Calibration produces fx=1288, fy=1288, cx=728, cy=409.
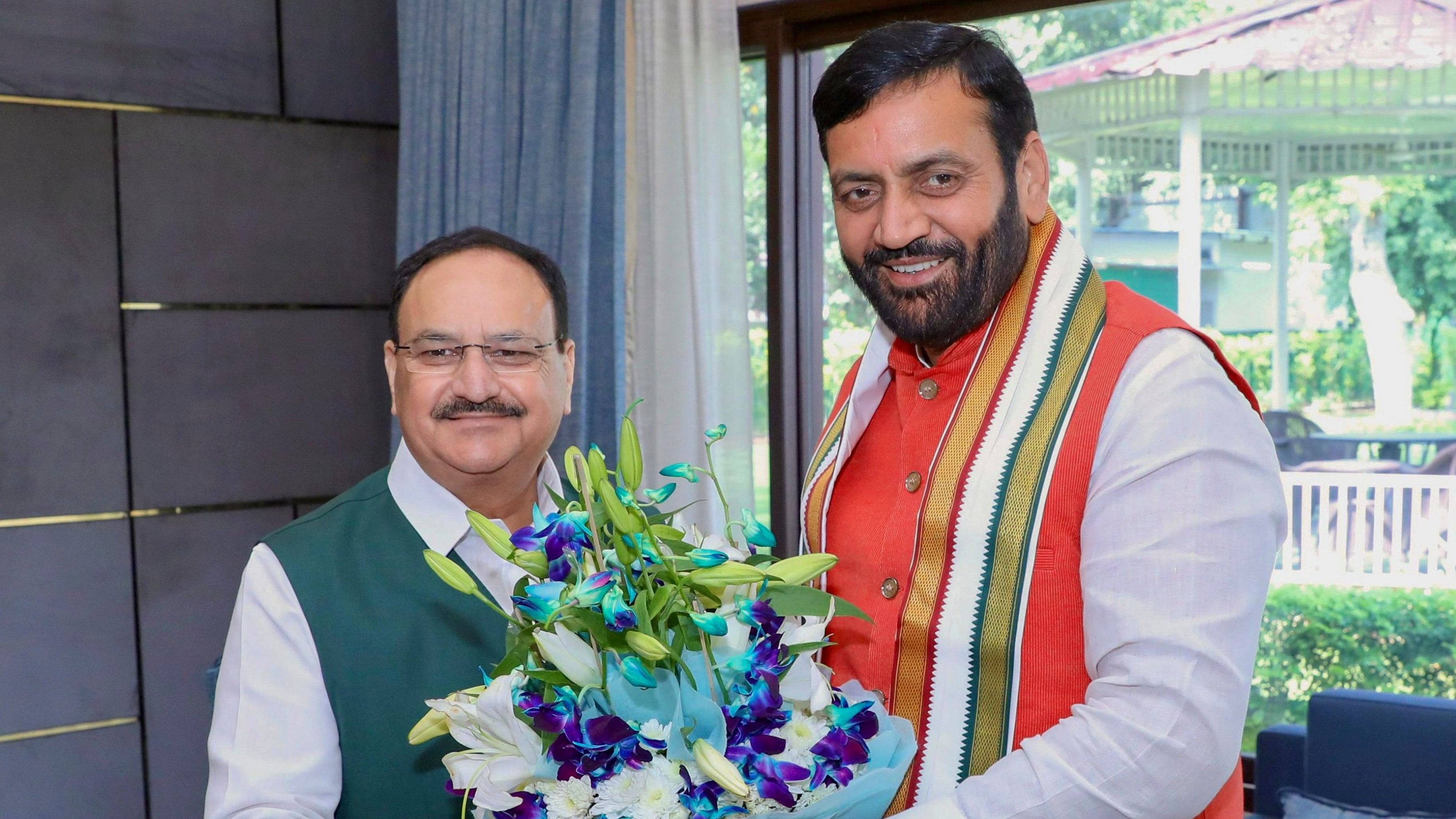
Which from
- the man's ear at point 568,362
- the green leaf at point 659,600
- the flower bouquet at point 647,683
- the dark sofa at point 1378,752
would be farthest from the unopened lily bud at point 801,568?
the dark sofa at point 1378,752

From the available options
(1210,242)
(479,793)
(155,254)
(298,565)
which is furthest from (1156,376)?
(155,254)

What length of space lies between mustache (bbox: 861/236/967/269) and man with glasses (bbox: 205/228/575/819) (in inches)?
21.1

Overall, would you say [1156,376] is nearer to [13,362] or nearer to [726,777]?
[726,777]

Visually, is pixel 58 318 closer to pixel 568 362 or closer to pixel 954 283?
pixel 568 362

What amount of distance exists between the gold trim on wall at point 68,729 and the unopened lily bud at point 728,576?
2.88 meters

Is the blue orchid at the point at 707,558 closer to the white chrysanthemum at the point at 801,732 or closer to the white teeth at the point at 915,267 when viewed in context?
the white chrysanthemum at the point at 801,732

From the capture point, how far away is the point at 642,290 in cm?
328

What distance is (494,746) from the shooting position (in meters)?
1.11

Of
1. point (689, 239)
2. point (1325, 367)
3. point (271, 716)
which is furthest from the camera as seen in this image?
point (689, 239)

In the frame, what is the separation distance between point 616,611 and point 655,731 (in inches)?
4.5

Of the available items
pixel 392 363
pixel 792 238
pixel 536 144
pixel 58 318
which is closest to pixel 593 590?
pixel 392 363

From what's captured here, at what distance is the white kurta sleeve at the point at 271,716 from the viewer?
4.86ft

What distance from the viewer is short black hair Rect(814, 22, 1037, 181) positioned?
130cm

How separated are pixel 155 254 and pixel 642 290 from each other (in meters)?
1.28
